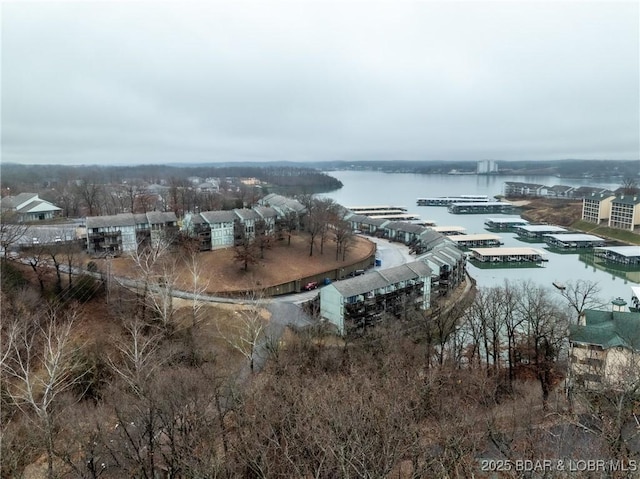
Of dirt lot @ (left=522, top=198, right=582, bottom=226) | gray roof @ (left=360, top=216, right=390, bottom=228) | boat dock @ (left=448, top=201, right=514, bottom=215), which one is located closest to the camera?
gray roof @ (left=360, top=216, right=390, bottom=228)

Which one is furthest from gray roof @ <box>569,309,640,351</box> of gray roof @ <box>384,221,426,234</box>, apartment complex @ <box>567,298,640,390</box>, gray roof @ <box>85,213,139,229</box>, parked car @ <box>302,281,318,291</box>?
gray roof @ <box>85,213,139,229</box>

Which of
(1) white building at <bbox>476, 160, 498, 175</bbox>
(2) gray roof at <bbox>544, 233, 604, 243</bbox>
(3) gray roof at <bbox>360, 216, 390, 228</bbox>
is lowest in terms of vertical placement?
(2) gray roof at <bbox>544, 233, 604, 243</bbox>

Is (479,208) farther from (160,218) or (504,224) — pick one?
(160,218)

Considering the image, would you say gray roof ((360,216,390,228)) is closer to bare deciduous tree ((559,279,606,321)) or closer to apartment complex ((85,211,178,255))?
bare deciduous tree ((559,279,606,321))

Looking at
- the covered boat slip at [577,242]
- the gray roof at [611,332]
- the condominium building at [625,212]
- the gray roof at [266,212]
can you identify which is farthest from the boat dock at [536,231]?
the gray roof at [611,332]

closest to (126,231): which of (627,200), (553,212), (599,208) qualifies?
(627,200)

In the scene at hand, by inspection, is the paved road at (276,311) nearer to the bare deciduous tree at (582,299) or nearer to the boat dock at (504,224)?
the bare deciduous tree at (582,299)

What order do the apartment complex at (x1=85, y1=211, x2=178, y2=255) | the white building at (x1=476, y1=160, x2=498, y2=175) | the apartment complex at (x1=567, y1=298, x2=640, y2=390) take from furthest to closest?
the white building at (x1=476, y1=160, x2=498, y2=175), the apartment complex at (x1=85, y1=211, x2=178, y2=255), the apartment complex at (x1=567, y1=298, x2=640, y2=390)
